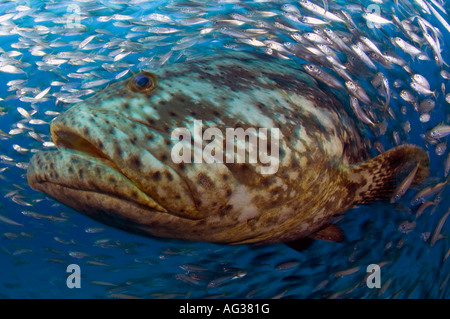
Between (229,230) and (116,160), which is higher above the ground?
(116,160)

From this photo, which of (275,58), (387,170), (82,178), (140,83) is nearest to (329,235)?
(387,170)

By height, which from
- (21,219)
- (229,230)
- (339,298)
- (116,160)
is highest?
(116,160)

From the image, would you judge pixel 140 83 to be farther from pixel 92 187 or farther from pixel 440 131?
pixel 440 131

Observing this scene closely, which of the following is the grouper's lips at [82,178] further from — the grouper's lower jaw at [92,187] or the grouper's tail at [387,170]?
the grouper's tail at [387,170]

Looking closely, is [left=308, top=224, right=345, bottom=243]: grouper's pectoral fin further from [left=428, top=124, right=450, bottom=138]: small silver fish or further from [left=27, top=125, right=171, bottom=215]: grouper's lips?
[left=27, top=125, right=171, bottom=215]: grouper's lips

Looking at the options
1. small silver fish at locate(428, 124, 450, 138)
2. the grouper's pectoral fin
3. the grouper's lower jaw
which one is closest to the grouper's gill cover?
the grouper's lower jaw
